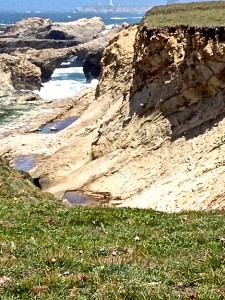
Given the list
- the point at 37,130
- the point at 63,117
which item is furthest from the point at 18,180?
the point at 63,117

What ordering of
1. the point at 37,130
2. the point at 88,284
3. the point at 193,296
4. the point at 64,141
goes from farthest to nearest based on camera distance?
the point at 37,130
the point at 64,141
the point at 88,284
the point at 193,296

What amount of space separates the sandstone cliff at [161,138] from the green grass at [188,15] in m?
0.87

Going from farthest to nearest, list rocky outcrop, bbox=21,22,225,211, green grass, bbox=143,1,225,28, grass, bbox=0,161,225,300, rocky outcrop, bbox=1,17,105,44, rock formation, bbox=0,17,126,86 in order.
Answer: rocky outcrop, bbox=1,17,105,44, rock formation, bbox=0,17,126,86, green grass, bbox=143,1,225,28, rocky outcrop, bbox=21,22,225,211, grass, bbox=0,161,225,300

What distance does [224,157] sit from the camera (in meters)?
24.9

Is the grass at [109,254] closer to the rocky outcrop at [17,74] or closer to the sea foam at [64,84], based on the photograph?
the rocky outcrop at [17,74]

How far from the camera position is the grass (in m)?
7.47

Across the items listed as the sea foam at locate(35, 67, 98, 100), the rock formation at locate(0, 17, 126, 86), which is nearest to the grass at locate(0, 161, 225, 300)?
the sea foam at locate(35, 67, 98, 100)

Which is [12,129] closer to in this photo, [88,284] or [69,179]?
[69,179]

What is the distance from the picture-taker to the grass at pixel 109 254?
747 centimetres

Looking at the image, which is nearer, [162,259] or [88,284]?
[88,284]

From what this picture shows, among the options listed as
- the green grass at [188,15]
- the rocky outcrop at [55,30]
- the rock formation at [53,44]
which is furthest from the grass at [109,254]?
the rocky outcrop at [55,30]

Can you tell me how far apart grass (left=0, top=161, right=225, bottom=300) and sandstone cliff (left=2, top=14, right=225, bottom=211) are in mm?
9075

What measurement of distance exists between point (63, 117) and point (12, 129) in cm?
619

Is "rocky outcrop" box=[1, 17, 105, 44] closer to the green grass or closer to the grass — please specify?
the green grass
